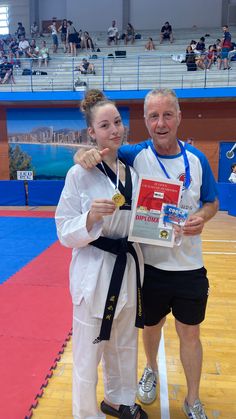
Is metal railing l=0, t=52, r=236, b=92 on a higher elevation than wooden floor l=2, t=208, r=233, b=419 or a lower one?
higher

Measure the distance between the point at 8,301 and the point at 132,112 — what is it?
11.6 metres

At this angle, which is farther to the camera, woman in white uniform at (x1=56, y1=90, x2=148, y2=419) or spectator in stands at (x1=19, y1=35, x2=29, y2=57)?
spectator in stands at (x1=19, y1=35, x2=29, y2=57)

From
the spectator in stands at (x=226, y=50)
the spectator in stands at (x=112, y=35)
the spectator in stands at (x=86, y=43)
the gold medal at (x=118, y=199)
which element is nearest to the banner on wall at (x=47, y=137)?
the spectator in stands at (x=86, y=43)

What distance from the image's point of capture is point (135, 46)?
18844 mm

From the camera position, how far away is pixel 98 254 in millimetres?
2027

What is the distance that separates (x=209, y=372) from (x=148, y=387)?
25.7 inches

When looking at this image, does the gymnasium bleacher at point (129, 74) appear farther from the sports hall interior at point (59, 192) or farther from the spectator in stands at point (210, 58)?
the spectator in stands at point (210, 58)

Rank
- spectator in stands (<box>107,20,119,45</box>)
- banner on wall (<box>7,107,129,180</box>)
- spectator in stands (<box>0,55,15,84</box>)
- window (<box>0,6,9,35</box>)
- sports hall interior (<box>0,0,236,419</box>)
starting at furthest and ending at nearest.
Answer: window (<box>0,6,9,35</box>)
spectator in stands (<box>107,20,119,45</box>)
spectator in stands (<box>0,55,15,84</box>)
banner on wall (<box>7,107,129,180</box>)
sports hall interior (<box>0,0,236,419</box>)

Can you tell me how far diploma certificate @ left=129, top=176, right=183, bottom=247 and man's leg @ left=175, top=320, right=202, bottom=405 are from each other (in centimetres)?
68

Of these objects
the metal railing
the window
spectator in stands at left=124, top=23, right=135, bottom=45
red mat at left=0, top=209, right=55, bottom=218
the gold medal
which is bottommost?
red mat at left=0, top=209, right=55, bottom=218

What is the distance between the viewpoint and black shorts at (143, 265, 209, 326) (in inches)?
89.0

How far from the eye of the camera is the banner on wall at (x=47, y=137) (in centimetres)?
1538

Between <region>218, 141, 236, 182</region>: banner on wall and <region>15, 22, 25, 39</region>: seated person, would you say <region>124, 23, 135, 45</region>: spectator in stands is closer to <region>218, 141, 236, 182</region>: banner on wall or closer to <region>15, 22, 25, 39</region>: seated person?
<region>15, 22, 25, 39</region>: seated person

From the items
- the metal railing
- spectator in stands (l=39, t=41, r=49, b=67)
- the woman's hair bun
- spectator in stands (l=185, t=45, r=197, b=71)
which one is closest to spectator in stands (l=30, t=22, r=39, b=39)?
spectator in stands (l=39, t=41, r=49, b=67)
